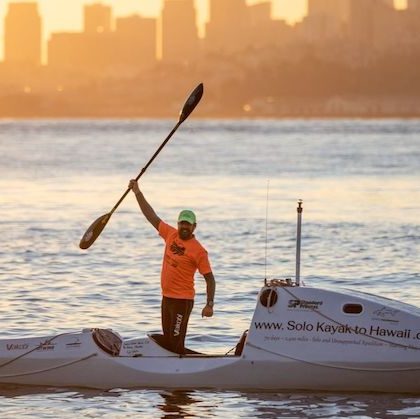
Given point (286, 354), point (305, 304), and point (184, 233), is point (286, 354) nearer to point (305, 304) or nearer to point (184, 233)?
point (305, 304)

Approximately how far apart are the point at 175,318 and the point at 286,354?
4.20ft

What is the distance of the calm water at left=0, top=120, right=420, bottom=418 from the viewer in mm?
18172

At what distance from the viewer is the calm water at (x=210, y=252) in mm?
18172

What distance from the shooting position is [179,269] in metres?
17.9

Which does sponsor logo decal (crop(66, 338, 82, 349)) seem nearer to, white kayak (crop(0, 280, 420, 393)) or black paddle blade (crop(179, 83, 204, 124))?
white kayak (crop(0, 280, 420, 393))

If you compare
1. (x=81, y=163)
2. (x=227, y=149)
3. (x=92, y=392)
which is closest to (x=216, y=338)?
(x=92, y=392)

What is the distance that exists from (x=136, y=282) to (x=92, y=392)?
11928mm

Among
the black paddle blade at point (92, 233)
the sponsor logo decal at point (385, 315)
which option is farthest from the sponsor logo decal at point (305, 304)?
the black paddle blade at point (92, 233)

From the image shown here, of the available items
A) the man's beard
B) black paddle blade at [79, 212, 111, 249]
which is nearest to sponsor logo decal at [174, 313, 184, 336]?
the man's beard

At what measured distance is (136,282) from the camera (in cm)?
3053

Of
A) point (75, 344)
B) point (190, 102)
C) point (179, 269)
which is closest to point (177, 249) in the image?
point (179, 269)

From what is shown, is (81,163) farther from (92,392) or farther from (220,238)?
(92,392)

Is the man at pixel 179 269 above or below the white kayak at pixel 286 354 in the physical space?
above

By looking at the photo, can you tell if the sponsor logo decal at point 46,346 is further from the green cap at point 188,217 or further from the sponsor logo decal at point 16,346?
the green cap at point 188,217
